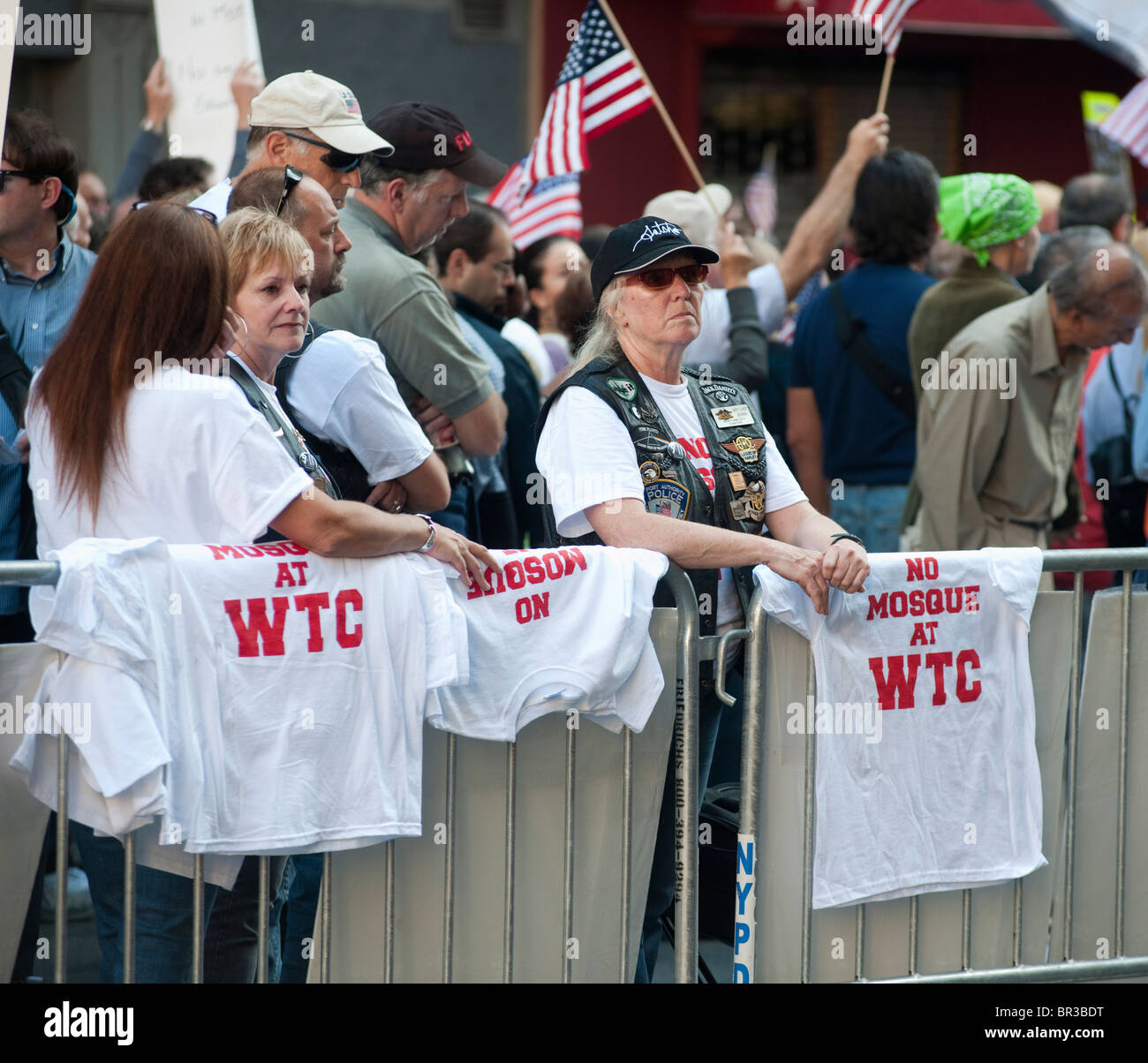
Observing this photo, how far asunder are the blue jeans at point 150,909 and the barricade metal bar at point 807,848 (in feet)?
4.80

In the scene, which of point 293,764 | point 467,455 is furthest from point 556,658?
point 467,455

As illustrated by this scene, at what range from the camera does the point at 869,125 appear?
654 centimetres

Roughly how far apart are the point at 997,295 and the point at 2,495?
3.93 metres

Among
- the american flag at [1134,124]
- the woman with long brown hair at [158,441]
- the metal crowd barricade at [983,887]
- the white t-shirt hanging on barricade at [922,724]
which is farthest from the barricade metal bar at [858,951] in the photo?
the american flag at [1134,124]

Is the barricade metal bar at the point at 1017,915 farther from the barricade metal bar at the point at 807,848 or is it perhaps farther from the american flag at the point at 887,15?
the american flag at the point at 887,15

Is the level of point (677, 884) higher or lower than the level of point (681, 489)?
lower

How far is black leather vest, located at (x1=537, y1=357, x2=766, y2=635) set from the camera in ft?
13.4

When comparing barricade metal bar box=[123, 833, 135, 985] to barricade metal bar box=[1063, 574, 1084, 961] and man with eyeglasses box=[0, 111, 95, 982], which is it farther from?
barricade metal bar box=[1063, 574, 1084, 961]

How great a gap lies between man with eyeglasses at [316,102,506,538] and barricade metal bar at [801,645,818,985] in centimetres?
144

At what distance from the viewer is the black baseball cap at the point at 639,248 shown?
4.18m

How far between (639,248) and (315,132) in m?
1.12

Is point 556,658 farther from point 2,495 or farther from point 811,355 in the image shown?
point 811,355

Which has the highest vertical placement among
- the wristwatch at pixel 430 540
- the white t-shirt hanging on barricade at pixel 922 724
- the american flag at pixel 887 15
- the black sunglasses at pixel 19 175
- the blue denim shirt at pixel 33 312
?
the american flag at pixel 887 15
